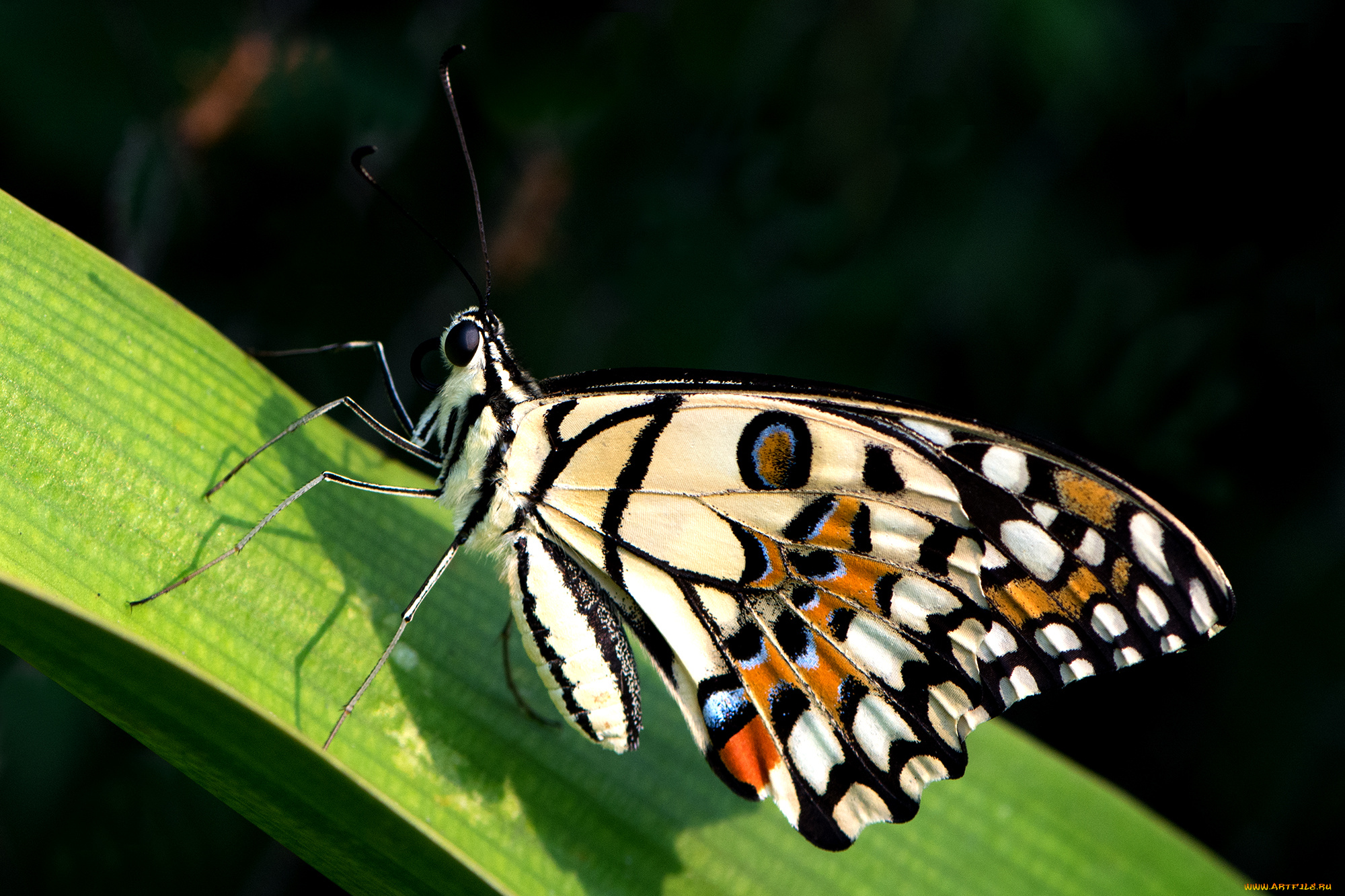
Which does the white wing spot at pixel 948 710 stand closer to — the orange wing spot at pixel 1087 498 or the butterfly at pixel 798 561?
the butterfly at pixel 798 561

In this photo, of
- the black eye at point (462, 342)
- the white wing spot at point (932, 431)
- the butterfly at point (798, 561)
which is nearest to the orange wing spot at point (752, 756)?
the butterfly at point (798, 561)

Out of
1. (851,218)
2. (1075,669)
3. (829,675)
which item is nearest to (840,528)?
(829,675)

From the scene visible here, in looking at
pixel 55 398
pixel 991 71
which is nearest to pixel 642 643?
pixel 55 398

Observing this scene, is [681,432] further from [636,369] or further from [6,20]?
[6,20]

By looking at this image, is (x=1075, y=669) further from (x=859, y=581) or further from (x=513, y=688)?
(x=513, y=688)

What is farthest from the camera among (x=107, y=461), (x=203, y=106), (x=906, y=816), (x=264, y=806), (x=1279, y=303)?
(x=1279, y=303)
